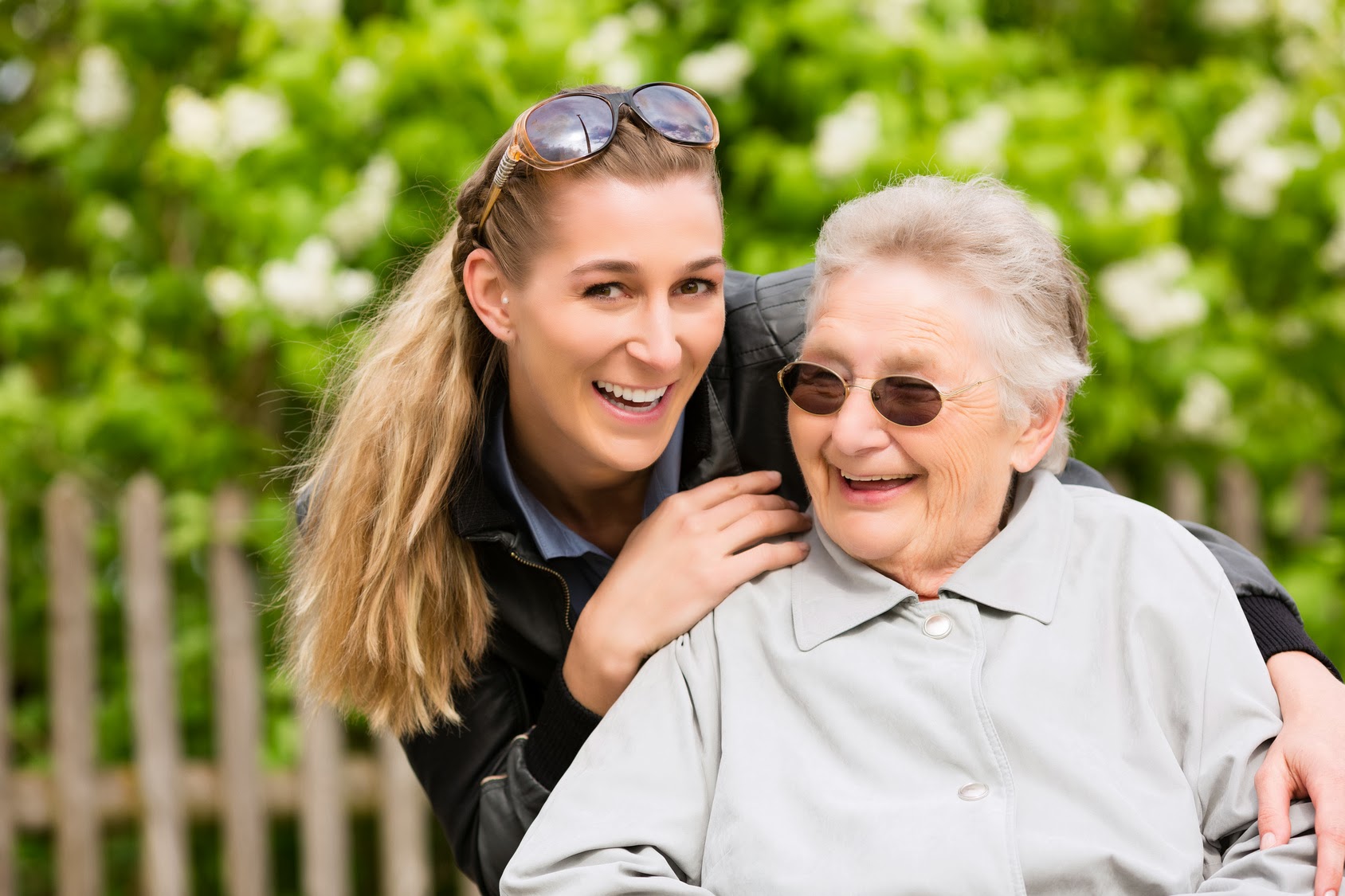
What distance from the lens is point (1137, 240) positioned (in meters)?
3.90

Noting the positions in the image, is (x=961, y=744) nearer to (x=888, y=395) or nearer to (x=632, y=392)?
(x=888, y=395)

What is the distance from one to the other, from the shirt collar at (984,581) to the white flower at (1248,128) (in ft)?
8.14

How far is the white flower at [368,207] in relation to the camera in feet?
13.1

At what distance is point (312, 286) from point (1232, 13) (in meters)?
3.10

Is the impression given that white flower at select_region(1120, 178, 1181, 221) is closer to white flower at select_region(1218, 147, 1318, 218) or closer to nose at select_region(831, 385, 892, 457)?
white flower at select_region(1218, 147, 1318, 218)

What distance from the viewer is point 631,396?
2410 millimetres

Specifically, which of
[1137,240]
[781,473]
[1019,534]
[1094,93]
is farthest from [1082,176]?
[1019,534]

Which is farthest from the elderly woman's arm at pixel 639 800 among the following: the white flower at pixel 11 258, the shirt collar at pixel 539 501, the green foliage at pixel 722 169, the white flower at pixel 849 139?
the white flower at pixel 11 258

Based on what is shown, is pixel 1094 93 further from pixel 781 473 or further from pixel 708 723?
pixel 708 723

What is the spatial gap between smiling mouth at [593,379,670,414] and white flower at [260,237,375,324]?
1700 mm

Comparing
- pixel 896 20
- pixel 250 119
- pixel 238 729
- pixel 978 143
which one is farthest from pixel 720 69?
pixel 238 729

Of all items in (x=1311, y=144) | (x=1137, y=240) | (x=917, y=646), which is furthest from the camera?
(x=1311, y=144)

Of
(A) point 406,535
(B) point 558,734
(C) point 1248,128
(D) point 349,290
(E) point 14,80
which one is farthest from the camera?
(E) point 14,80

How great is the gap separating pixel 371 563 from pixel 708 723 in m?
0.74
